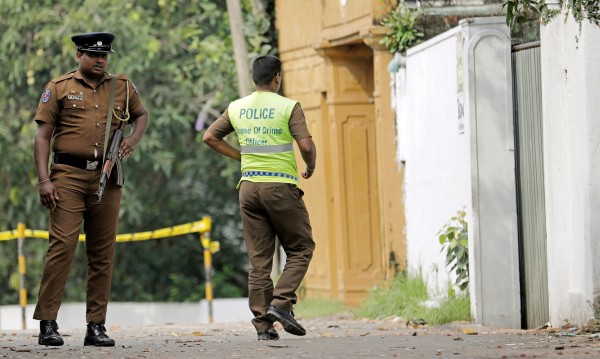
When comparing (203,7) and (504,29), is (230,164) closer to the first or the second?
(203,7)

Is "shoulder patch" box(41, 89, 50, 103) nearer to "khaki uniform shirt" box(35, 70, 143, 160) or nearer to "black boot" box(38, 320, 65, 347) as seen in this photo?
"khaki uniform shirt" box(35, 70, 143, 160)

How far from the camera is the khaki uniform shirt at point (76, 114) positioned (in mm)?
9695

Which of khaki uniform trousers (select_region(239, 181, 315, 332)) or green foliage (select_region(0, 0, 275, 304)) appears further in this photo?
green foliage (select_region(0, 0, 275, 304))

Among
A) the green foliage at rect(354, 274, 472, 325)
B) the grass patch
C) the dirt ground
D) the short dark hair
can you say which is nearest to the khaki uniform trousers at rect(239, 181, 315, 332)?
the dirt ground

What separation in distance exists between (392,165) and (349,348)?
677cm

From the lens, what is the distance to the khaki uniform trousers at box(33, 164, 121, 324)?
9.70 m

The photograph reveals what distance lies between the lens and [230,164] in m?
24.5

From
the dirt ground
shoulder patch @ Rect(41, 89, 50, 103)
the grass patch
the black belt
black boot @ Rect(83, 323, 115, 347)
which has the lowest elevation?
the grass patch

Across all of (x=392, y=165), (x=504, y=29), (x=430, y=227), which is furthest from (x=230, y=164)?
(x=504, y=29)

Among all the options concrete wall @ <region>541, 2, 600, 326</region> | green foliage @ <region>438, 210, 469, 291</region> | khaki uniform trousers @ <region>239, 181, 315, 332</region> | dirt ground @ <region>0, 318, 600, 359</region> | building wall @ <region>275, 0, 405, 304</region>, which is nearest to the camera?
dirt ground @ <region>0, 318, 600, 359</region>

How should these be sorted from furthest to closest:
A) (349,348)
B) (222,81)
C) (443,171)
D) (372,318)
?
(222,81) < (372,318) < (443,171) < (349,348)

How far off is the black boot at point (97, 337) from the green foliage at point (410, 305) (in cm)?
307

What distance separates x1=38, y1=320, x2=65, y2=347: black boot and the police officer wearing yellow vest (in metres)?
1.21

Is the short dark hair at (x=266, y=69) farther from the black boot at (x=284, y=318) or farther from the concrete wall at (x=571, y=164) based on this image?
the concrete wall at (x=571, y=164)
